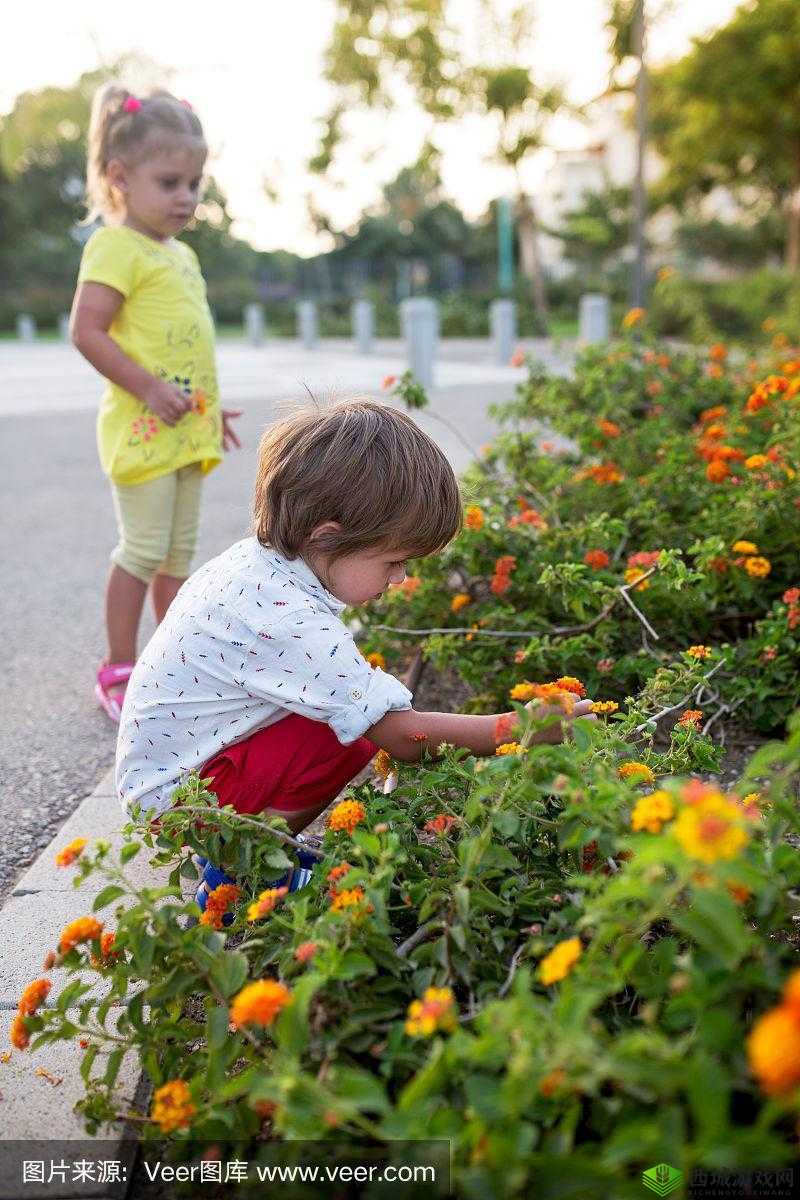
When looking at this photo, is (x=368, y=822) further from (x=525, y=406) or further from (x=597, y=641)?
(x=525, y=406)

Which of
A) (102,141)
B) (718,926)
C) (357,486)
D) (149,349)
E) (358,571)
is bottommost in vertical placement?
(718,926)

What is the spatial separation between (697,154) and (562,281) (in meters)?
10.6

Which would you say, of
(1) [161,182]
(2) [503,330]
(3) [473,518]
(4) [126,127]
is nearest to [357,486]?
(3) [473,518]

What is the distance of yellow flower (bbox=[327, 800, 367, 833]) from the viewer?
1.56 metres

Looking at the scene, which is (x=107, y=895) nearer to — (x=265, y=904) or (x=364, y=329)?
(x=265, y=904)

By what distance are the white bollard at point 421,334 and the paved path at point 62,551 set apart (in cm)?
34

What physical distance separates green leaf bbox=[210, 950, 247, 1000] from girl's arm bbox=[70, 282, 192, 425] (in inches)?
79.0

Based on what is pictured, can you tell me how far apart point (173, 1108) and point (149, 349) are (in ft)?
7.81

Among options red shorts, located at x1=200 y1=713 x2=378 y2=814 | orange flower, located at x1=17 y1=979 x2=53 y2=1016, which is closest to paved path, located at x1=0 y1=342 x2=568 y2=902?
red shorts, located at x1=200 y1=713 x2=378 y2=814

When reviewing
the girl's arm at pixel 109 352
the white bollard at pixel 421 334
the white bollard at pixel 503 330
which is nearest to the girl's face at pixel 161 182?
the girl's arm at pixel 109 352

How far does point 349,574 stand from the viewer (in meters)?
1.99

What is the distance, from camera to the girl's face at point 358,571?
6.50 feet

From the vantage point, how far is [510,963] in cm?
151

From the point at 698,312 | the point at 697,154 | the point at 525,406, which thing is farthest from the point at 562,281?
the point at 525,406
